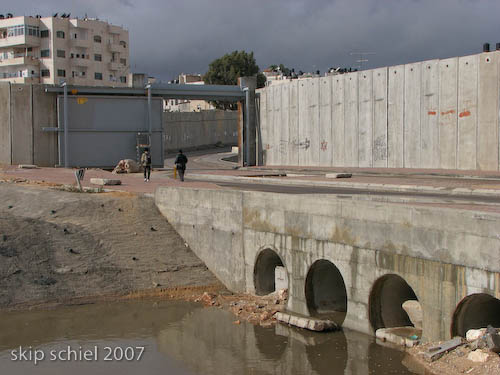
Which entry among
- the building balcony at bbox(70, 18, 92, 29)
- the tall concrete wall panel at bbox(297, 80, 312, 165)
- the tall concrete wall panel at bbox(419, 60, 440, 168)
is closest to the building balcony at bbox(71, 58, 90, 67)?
the building balcony at bbox(70, 18, 92, 29)

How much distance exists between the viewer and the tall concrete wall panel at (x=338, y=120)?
37.2 m

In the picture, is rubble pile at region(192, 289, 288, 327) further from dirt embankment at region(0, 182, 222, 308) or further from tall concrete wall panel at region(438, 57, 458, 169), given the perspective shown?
tall concrete wall panel at region(438, 57, 458, 169)

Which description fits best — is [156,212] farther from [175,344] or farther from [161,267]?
[175,344]

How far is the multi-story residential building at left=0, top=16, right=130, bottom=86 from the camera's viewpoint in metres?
94.8

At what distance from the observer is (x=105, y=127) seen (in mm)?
A: 41656

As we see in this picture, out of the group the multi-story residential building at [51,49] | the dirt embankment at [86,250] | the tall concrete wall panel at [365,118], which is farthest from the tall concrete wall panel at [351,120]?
the multi-story residential building at [51,49]

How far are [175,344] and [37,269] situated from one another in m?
6.42

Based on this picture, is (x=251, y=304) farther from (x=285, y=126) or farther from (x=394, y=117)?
(x=285, y=126)

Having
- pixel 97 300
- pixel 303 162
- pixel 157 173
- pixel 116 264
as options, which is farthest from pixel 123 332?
pixel 303 162

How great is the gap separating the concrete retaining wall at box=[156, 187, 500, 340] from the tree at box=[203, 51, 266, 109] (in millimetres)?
82821

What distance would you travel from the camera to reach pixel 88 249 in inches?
896

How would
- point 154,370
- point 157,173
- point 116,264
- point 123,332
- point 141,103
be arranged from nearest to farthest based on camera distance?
1. point 154,370
2. point 123,332
3. point 116,264
4. point 157,173
5. point 141,103

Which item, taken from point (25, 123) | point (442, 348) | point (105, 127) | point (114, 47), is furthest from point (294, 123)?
point (114, 47)

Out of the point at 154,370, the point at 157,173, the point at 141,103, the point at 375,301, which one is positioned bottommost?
the point at 154,370
